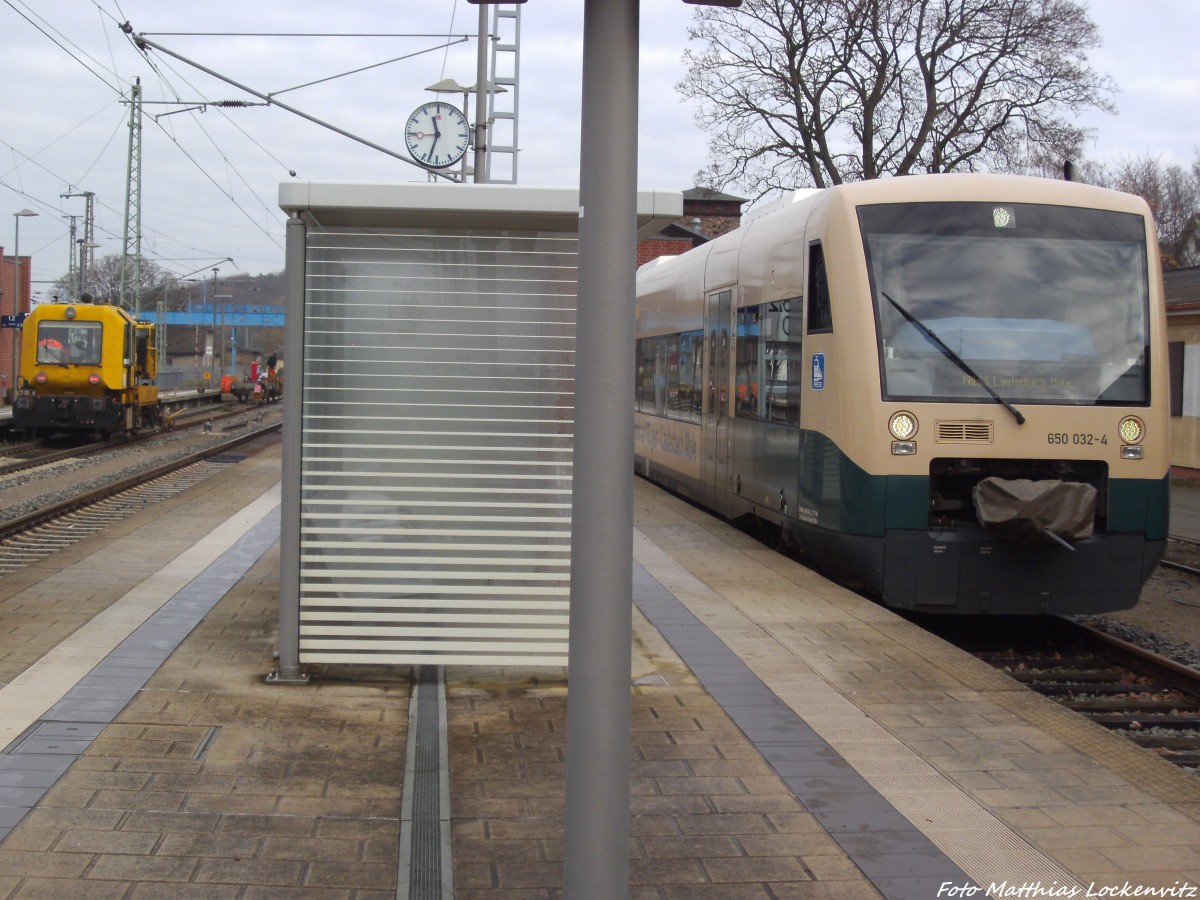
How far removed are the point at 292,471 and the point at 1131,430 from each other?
5601mm

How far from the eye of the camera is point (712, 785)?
5023 mm

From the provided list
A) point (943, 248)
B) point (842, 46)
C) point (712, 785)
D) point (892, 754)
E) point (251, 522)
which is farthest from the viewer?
point (842, 46)

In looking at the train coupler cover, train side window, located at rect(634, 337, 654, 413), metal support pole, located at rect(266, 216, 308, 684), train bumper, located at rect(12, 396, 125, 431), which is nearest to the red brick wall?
train bumper, located at rect(12, 396, 125, 431)

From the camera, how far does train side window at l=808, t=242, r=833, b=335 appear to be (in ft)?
29.9

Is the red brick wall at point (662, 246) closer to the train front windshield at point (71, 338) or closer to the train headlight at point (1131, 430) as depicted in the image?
the train front windshield at point (71, 338)

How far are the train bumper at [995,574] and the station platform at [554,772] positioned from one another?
1.16ft

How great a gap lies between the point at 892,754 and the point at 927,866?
125 cm

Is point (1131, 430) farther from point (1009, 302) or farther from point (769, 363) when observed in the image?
point (769, 363)

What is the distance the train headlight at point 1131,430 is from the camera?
858 centimetres

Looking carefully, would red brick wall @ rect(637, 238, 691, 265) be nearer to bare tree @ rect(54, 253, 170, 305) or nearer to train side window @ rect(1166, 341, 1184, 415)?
train side window @ rect(1166, 341, 1184, 415)

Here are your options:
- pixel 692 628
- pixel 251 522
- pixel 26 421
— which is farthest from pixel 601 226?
pixel 26 421

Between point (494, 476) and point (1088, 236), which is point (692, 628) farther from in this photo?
point (1088, 236)

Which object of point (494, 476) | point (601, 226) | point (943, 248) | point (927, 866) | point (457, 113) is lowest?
point (927, 866)

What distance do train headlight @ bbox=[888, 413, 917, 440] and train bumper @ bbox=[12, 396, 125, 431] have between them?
70.5 feet
